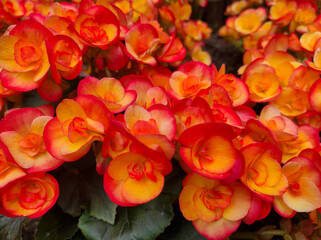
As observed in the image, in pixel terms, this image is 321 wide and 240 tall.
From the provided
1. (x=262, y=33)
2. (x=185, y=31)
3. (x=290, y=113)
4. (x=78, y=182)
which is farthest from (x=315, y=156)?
(x=185, y=31)

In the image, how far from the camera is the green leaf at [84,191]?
1.85 ft

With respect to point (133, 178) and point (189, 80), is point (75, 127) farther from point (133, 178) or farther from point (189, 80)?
point (189, 80)

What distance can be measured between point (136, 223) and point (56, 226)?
17cm

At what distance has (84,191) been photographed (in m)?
0.59

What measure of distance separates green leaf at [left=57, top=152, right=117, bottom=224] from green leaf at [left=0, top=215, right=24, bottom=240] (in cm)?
11

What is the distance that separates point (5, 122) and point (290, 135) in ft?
1.57

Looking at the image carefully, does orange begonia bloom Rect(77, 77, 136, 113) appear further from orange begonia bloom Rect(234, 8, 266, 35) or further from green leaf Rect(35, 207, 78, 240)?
orange begonia bloom Rect(234, 8, 266, 35)

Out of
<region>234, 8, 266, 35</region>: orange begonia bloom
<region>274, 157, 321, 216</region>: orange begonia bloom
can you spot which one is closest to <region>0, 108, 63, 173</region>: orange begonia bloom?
<region>274, 157, 321, 216</region>: orange begonia bloom

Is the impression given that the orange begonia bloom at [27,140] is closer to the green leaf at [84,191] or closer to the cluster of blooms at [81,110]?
the cluster of blooms at [81,110]

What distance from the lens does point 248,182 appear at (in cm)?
47

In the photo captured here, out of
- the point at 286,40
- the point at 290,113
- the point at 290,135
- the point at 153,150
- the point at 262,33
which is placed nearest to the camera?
the point at 153,150

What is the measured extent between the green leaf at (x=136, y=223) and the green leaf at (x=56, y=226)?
6cm

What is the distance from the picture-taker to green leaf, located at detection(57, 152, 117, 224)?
22.2 inches

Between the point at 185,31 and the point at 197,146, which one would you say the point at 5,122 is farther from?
the point at 185,31
